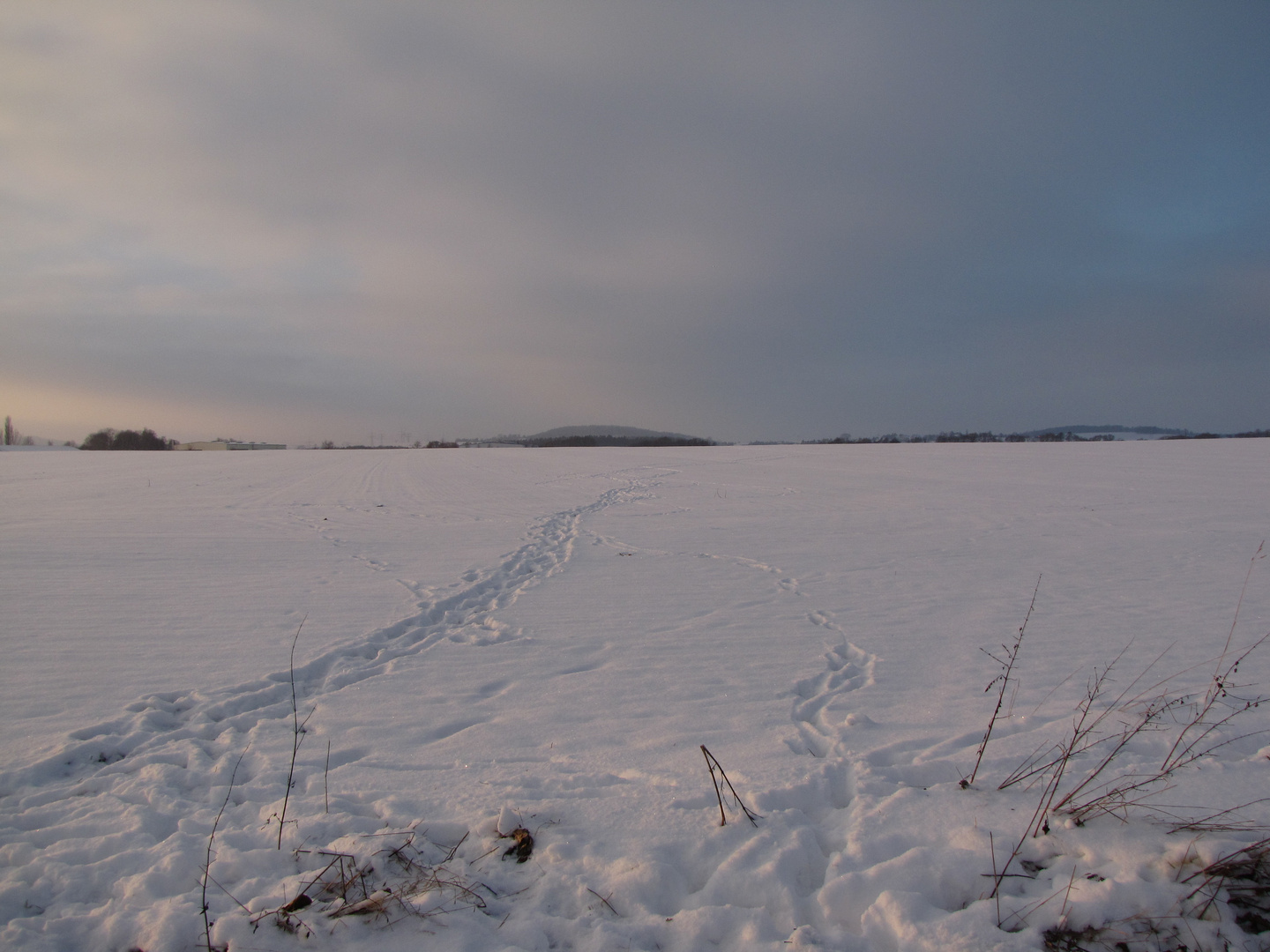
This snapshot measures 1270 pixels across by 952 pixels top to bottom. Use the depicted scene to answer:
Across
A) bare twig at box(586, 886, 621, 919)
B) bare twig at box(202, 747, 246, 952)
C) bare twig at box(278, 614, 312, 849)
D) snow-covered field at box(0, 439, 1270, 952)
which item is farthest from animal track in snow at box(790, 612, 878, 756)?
bare twig at box(202, 747, 246, 952)

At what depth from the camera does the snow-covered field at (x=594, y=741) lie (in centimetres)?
247

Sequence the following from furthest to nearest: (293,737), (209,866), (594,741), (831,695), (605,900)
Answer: (831,695)
(293,737)
(594,741)
(209,866)
(605,900)

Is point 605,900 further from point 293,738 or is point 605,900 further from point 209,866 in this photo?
point 293,738

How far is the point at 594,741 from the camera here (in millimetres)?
3998

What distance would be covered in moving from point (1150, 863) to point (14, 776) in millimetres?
5779

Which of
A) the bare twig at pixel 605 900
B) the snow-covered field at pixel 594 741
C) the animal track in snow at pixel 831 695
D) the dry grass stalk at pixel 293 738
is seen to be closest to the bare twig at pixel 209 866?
the snow-covered field at pixel 594 741

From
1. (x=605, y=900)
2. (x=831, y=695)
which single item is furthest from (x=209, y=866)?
(x=831, y=695)

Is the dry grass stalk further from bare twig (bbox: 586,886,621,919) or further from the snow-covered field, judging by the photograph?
bare twig (bbox: 586,886,621,919)

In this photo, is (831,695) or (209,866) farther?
(831,695)

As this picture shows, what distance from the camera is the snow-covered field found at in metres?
2.47

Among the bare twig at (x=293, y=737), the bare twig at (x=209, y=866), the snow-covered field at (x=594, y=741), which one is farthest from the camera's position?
the bare twig at (x=293, y=737)

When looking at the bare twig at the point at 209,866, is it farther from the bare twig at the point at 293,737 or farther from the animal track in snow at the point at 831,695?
the animal track in snow at the point at 831,695

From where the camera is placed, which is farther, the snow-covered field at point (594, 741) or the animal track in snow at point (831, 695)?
the animal track in snow at point (831, 695)

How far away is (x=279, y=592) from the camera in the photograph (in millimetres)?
7652
